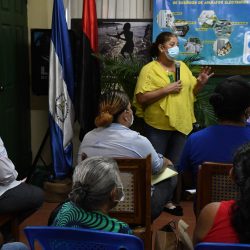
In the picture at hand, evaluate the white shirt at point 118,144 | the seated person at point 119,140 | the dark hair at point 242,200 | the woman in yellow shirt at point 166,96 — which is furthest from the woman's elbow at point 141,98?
the dark hair at point 242,200

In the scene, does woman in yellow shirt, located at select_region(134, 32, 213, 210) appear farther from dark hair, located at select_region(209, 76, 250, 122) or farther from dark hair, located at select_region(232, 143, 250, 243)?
dark hair, located at select_region(232, 143, 250, 243)

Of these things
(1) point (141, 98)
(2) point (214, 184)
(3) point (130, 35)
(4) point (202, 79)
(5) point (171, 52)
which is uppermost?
(3) point (130, 35)

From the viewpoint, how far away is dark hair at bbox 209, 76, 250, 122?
207 cm

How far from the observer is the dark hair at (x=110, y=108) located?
2371 mm

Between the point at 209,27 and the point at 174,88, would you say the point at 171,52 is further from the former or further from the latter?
the point at 209,27

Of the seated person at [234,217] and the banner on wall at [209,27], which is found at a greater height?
the banner on wall at [209,27]

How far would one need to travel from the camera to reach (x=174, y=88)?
3410mm

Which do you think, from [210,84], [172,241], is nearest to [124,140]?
[172,241]

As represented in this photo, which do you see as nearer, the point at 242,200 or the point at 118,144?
the point at 242,200

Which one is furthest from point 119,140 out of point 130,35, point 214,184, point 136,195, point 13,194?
point 130,35

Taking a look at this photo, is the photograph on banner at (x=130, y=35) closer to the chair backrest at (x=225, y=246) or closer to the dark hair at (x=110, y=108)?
the dark hair at (x=110, y=108)

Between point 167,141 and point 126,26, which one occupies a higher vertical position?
point 126,26

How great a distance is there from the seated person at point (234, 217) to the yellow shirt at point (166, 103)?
→ 1970mm

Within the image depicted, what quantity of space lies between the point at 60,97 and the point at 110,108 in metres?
1.55
